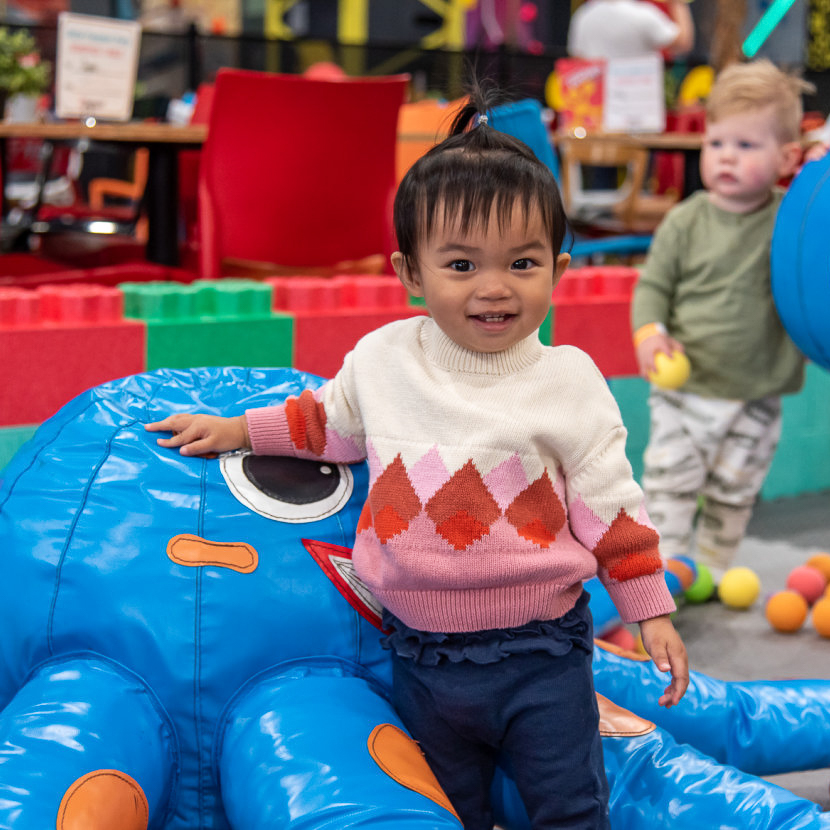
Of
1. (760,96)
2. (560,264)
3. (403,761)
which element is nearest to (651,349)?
(760,96)

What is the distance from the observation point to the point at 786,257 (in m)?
2.10

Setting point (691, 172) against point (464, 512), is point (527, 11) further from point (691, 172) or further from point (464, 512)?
point (464, 512)

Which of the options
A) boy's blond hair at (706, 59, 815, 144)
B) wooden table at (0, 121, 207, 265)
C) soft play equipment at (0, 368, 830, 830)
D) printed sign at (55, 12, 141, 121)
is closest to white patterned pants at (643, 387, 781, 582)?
boy's blond hair at (706, 59, 815, 144)

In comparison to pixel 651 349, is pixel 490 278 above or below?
above

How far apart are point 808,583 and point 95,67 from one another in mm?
2584

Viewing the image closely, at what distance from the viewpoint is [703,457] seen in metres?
2.46

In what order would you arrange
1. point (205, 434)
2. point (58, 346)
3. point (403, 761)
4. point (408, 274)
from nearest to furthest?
point (403, 761)
point (408, 274)
point (205, 434)
point (58, 346)

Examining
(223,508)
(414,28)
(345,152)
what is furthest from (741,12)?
(223,508)

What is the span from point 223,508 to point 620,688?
0.61 metres

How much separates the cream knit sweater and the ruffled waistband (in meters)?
0.01

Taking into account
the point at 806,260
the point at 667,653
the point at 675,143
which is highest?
the point at 675,143

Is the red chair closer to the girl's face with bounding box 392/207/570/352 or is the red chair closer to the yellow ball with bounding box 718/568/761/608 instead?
the yellow ball with bounding box 718/568/761/608

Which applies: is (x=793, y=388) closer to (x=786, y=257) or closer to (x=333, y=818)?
(x=786, y=257)

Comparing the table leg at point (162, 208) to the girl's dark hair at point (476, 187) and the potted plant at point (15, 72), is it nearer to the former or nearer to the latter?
the potted plant at point (15, 72)
